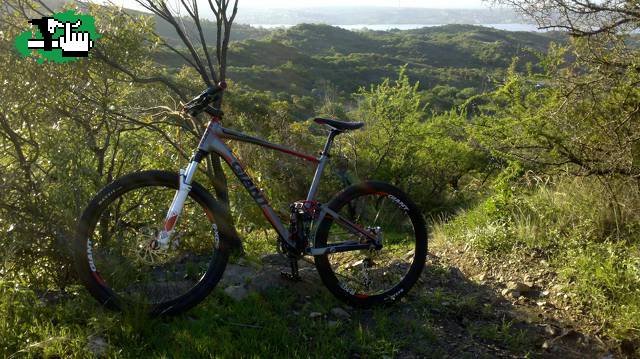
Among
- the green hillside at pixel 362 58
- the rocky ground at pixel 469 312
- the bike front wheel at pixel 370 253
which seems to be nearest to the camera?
the rocky ground at pixel 469 312

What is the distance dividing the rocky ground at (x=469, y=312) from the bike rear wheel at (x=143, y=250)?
1.28 feet

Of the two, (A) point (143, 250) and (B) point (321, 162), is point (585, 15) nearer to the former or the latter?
(B) point (321, 162)

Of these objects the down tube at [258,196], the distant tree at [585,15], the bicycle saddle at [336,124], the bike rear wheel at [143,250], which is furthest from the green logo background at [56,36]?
the distant tree at [585,15]

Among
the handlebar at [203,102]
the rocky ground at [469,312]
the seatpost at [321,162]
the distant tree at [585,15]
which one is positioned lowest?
the rocky ground at [469,312]

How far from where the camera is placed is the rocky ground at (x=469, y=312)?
3.38 metres

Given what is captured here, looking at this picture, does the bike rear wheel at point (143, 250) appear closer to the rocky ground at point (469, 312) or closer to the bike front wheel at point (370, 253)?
the rocky ground at point (469, 312)

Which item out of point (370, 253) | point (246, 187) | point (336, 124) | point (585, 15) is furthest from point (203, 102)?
point (585, 15)

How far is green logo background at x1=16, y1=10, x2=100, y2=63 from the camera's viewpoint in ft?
13.0

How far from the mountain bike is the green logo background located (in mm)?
1315

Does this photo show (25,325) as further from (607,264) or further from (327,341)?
(607,264)

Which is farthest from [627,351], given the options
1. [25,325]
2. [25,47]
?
[25,47]

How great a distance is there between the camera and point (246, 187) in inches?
139

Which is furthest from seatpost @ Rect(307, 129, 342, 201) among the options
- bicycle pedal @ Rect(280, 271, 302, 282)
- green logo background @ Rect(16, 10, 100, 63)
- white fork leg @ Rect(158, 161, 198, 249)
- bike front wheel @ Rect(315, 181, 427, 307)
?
green logo background @ Rect(16, 10, 100, 63)

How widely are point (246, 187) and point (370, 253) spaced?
1.15 m
